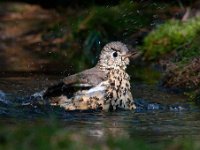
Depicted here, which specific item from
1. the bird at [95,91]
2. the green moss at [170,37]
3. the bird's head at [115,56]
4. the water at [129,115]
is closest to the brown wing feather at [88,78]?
the bird at [95,91]

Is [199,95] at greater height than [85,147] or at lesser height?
greater

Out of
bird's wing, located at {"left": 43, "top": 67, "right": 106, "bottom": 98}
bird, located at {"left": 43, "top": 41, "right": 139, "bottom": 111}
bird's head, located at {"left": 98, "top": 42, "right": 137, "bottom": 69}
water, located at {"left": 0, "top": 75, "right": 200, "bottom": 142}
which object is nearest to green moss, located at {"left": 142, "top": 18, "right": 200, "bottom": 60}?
water, located at {"left": 0, "top": 75, "right": 200, "bottom": 142}

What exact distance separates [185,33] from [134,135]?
6782mm

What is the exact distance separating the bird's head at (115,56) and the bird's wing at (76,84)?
0.24 meters

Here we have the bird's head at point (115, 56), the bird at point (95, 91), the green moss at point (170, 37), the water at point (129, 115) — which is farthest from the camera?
the green moss at point (170, 37)

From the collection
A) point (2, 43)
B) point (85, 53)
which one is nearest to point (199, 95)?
point (85, 53)

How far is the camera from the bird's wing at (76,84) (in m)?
9.76

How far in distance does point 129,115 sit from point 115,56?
1196 mm

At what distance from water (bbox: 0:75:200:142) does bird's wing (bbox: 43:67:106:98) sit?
25 centimetres

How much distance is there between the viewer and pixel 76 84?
32.1ft

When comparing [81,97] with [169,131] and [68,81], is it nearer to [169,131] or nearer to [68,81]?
[68,81]

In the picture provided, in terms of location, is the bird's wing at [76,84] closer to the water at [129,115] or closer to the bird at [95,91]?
the bird at [95,91]

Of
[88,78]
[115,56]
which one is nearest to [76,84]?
[88,78]

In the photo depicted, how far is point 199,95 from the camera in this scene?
10.7 m
